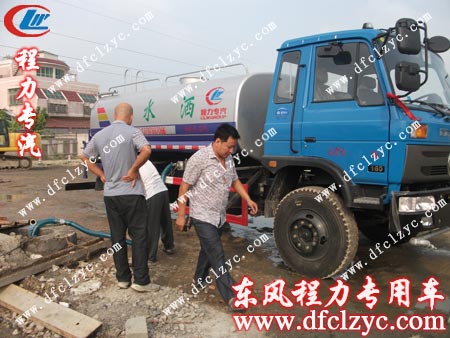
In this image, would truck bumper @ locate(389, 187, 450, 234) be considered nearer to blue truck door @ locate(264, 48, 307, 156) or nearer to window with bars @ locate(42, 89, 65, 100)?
blue truck door @ locate(264, 48, 307, 156)

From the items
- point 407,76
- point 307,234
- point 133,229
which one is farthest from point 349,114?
point 133,229

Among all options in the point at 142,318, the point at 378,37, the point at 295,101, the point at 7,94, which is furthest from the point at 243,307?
the point at 7,94

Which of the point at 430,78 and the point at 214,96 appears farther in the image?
the point at 214,96

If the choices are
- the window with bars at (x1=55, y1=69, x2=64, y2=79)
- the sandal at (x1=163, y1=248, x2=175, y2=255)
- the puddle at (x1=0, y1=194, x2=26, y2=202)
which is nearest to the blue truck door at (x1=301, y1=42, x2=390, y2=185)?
the sandal at (x1=163, y1=248, x2=175, y2=255)

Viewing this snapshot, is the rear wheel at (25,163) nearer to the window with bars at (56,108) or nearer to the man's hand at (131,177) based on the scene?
the man's hand at (131,177)

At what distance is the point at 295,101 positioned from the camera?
15.5 feet

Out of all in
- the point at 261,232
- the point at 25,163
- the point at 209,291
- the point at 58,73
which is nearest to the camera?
the point at 209,291

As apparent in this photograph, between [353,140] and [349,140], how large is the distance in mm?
44

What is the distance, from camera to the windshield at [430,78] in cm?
411

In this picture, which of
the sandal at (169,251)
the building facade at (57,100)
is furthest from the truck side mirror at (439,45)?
the building facade at (57,100)

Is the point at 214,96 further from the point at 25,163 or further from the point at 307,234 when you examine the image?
the point at 25,163

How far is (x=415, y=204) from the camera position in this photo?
157 inches

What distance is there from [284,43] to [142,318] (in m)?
3.50

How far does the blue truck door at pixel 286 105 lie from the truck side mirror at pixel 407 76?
1.14 m
